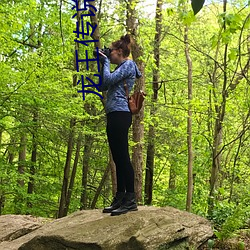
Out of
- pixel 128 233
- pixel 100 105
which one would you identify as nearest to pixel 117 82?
pixel 128 233

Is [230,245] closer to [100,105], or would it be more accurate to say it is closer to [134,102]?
[134,102]

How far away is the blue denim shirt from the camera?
3832 millimetres

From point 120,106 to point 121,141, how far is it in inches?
14.9

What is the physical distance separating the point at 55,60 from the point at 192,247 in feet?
20.5

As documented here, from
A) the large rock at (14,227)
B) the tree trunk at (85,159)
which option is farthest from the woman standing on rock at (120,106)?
the tree trunk at (85,159)

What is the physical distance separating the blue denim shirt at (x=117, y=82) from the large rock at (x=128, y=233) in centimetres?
123

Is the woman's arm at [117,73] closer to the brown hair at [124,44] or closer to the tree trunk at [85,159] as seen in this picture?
the brown hair at [124,44]

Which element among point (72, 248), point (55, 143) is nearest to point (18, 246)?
point (72, 248)

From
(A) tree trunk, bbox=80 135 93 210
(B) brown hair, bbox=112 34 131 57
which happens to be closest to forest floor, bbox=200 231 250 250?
(B) brown hair, bbox=112 34 131 57

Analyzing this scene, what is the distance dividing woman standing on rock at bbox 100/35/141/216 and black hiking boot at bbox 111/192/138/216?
1 cm

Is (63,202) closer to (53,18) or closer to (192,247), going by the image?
(53,18)

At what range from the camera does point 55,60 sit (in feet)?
29.1

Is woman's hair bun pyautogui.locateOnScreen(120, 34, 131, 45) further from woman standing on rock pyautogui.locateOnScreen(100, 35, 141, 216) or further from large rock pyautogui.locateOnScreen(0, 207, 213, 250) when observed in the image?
large rock pyautogui.locateOnScreen(0, 207, 213, 250)

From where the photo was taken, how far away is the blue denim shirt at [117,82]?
3832 millimetres
